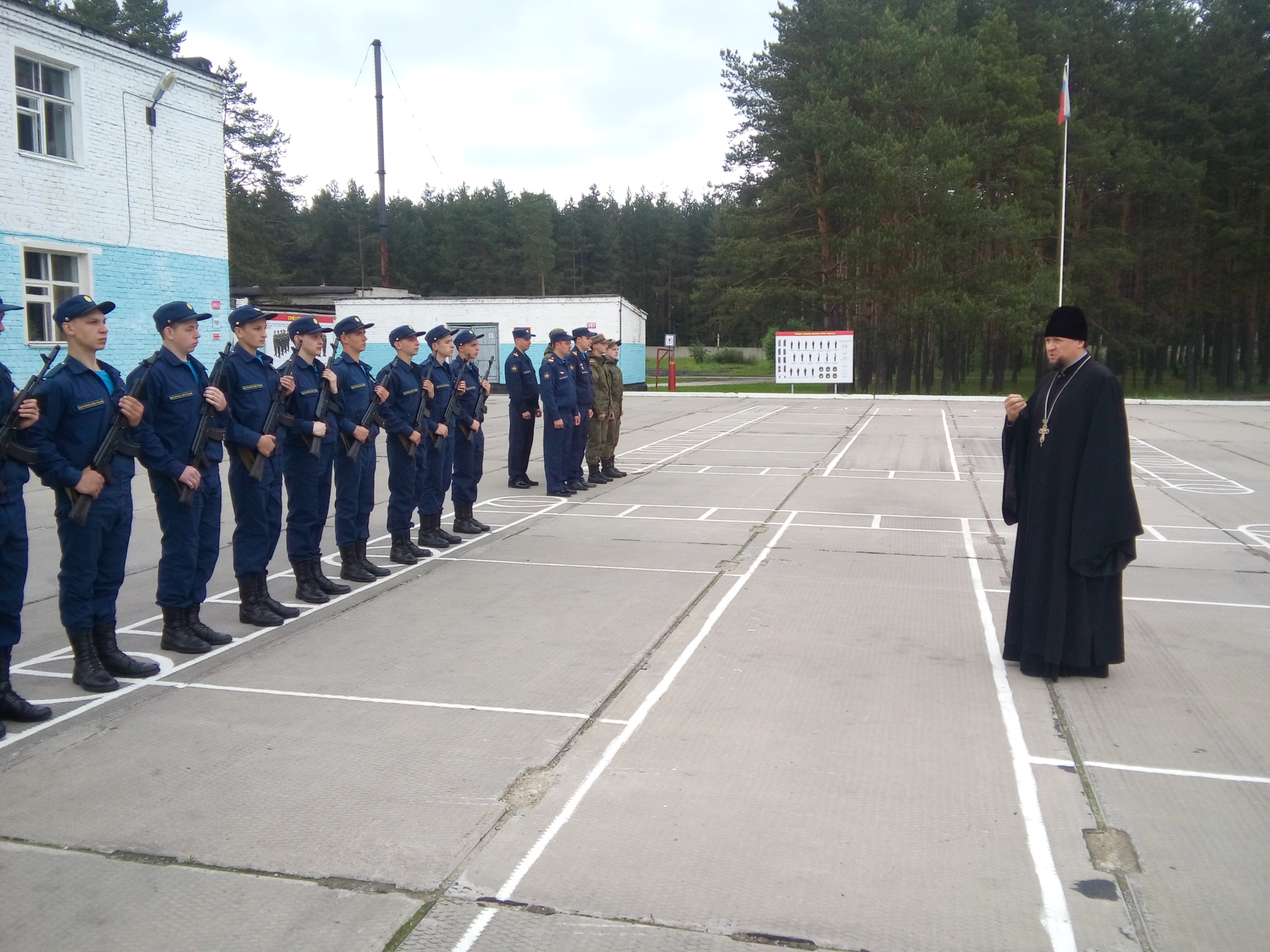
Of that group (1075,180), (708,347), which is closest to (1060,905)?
(1075,180)

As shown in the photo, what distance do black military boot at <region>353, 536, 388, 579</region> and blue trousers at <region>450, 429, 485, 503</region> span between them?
2.00 meters

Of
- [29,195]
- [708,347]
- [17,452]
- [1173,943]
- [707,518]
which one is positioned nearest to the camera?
[1173,943]

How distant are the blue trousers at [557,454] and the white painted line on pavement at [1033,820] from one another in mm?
6979

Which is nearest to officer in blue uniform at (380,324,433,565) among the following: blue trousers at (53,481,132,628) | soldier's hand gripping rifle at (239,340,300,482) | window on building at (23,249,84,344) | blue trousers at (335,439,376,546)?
blue trousers at (335,439,376,546)

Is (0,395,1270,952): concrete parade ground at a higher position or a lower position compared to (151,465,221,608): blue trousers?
lower

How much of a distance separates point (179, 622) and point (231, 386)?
1579mm

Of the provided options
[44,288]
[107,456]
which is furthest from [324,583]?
[44,288]

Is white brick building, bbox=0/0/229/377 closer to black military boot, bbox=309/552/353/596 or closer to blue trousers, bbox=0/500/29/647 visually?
black military boot, bbox=309/552/353/596

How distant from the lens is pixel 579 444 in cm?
1345

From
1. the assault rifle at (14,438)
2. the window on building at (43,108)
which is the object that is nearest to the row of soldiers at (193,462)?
the assault rifle at (14,438)

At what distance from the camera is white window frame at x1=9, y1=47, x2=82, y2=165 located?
17031mm

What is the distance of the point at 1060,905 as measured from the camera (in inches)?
134

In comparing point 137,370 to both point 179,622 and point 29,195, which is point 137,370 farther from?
point 29,195

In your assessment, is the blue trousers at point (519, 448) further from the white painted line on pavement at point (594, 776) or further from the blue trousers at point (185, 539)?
the blue trousers at point (185, 539)
